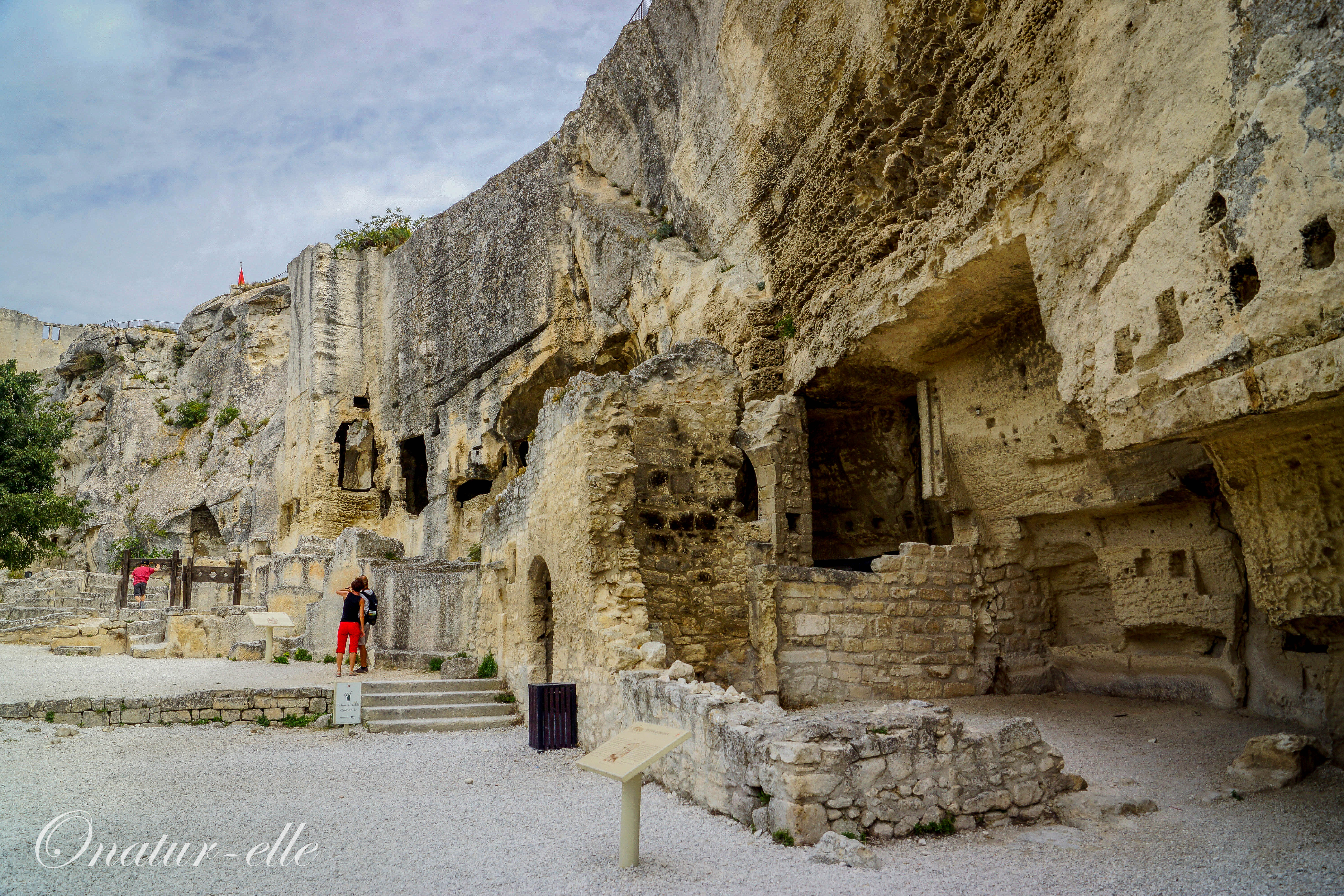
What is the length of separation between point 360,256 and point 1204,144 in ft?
78.5

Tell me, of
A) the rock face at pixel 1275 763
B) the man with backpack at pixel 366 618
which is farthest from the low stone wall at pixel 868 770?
the man with backpack at pixel 366 618

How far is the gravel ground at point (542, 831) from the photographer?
353 centimetres

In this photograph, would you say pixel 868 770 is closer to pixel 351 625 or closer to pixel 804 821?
pixel 804 821

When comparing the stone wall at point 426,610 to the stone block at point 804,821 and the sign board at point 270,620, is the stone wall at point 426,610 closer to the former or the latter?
the sign board at point 270,620

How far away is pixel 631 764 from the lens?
3518 millimetres

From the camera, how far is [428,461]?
21391 millimetres

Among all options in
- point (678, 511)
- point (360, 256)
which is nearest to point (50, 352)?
point (360, 256)

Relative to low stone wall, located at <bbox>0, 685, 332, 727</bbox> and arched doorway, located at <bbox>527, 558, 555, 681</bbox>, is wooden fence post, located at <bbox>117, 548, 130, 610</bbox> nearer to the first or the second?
low stone wall, located at <bbox>0, 685, 332, 727</bbox>

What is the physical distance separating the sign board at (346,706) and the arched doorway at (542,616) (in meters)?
1.72

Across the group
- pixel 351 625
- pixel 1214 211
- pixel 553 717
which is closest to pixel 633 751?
pixel 553 717

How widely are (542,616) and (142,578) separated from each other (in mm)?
14073

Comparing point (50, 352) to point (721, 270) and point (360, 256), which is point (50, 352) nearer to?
point (360, 256)

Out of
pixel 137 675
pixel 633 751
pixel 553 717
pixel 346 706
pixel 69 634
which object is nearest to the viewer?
pixel 633 751

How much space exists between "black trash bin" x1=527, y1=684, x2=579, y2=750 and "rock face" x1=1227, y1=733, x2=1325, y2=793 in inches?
186
